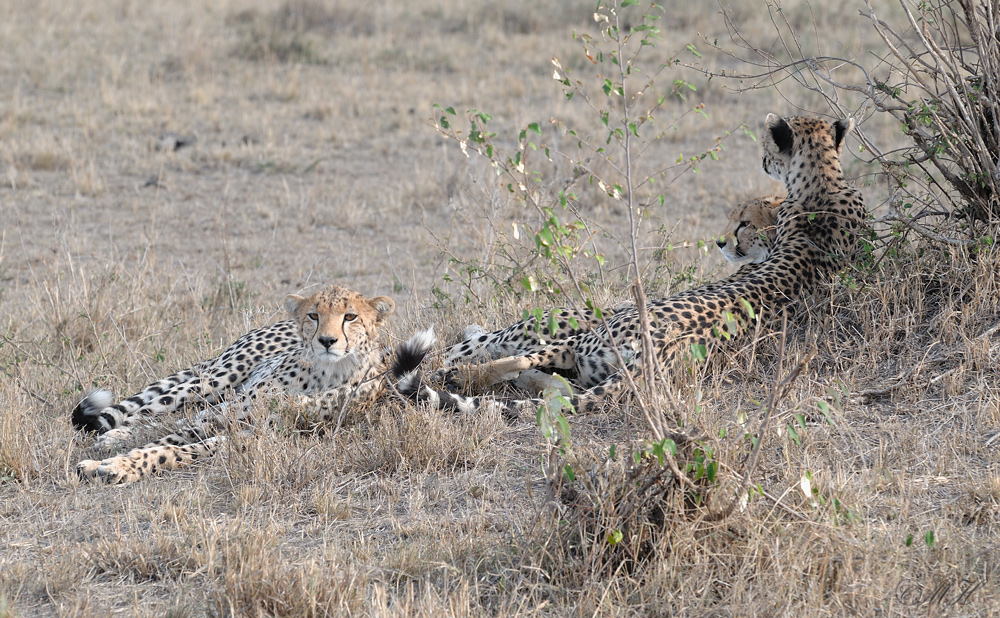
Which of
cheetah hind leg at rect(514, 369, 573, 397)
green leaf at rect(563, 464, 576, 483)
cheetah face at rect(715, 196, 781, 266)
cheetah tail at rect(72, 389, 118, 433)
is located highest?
cheetah face at rect(715, 196, 781, 266)

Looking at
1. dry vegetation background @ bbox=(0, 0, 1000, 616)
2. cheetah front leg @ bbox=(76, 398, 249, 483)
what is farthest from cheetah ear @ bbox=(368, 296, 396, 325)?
cheetah front leg @ bbox=(76, 398, 249, 483)

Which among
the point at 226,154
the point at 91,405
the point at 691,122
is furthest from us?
the point at 691,122

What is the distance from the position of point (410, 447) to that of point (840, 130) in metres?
2.55

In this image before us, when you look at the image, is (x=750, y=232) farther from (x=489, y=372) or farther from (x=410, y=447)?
(x=410, y=447)

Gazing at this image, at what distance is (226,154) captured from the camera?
9.19 m

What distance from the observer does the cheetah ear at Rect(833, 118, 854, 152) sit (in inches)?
190

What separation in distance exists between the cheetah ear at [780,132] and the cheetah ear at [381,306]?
2058mm

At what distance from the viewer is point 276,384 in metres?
4.16

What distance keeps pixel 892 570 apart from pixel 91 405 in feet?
9.83

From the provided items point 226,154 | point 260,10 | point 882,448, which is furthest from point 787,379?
point 260,10

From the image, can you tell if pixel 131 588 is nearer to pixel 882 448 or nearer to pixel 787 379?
pixel 787 379

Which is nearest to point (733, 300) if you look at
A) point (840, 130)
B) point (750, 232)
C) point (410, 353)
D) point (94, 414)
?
point (750, 232)

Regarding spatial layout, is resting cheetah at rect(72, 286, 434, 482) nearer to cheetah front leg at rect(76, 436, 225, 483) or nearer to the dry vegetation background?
cheetah front leg at rect(76, 436, 225, 483)

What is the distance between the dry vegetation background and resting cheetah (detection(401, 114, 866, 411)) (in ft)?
0.56
